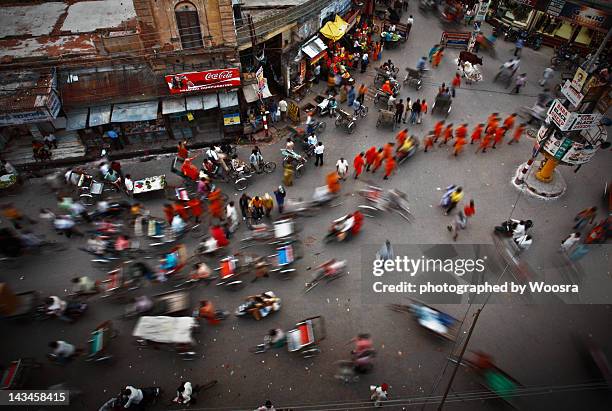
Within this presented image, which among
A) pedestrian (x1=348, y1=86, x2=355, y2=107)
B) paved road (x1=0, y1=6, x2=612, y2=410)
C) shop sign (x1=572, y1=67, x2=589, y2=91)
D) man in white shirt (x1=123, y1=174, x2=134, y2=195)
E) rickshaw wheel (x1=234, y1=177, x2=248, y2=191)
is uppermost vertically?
shop sign (x1=572, y1=67, x2=589, y2=91)

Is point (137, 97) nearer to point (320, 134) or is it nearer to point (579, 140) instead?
point (320, 134)

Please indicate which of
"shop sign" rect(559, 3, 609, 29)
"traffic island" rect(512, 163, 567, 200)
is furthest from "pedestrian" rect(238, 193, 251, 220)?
"shop sign" rect(559, 3, 609, 29)

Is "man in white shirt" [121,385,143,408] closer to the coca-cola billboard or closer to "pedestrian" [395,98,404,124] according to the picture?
the coca-cola billboard

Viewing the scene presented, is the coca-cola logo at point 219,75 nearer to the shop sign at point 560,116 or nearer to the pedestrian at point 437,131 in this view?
the pedestrian at point 437,131

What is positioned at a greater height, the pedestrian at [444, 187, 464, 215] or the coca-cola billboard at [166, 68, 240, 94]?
the coca-cola billboard at [166, 68, 240, 94]

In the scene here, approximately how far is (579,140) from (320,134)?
11084mm

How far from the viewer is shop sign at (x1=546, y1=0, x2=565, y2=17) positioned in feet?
75.5

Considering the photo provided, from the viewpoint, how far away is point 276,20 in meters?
18.0

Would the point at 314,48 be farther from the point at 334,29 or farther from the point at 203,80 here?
the point at 203,80

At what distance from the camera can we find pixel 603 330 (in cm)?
1255

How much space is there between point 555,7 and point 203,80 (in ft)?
72.1

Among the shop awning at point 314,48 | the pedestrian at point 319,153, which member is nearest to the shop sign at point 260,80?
the shop awning at point 314,48

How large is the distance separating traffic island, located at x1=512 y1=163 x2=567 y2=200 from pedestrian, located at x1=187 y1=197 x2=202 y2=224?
541 inches

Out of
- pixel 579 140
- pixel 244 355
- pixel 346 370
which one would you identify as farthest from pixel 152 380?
pixel 579 140
